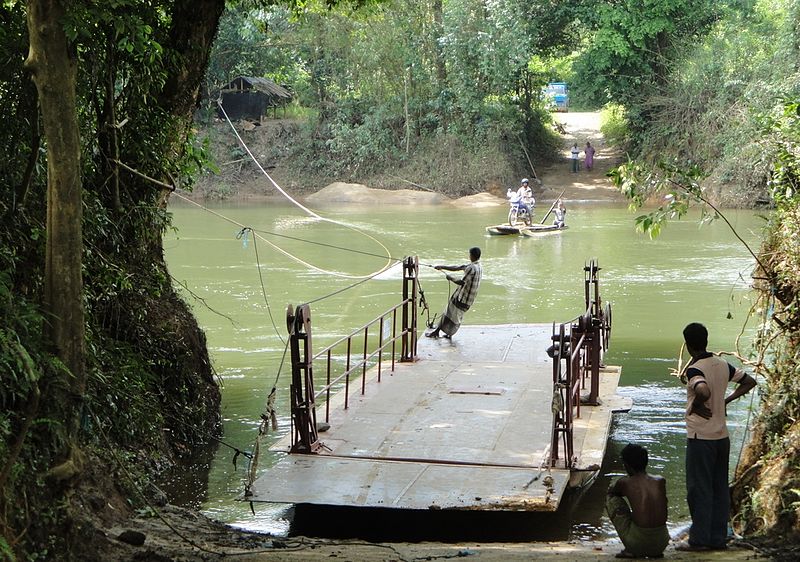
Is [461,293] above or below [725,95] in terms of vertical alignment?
below

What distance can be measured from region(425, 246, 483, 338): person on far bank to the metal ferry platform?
136cm

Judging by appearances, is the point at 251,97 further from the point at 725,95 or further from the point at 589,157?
the point at 725,95

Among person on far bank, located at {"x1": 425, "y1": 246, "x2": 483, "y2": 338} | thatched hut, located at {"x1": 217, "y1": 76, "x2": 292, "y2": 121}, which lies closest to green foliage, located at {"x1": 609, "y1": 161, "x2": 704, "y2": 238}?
person on far bank, located at {"x1": 425, "y1": 246, "x2": 483, "y2": 338}

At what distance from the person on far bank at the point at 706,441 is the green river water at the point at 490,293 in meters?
2.14

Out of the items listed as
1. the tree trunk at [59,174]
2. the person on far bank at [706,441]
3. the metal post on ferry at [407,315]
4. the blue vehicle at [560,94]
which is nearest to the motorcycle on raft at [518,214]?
the metal post on ferry at [407,315]

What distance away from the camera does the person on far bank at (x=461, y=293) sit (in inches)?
498

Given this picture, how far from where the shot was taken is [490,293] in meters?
20.2

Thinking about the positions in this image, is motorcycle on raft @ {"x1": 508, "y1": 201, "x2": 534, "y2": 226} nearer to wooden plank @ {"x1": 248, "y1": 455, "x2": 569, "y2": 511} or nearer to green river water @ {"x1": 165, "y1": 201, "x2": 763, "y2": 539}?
green river water @ {"x1": 165, "y1": 201, "x2": 763, "y2": 539}

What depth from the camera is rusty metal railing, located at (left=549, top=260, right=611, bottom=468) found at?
24.7ft

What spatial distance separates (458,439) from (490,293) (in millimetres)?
11893

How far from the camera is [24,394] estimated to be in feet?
18.2

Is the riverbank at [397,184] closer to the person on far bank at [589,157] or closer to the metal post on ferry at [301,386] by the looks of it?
the person on far bank at [589,157]

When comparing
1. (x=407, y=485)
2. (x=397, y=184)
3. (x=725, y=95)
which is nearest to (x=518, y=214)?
(x=725, y=95)

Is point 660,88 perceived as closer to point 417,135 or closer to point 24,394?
point 417,135
